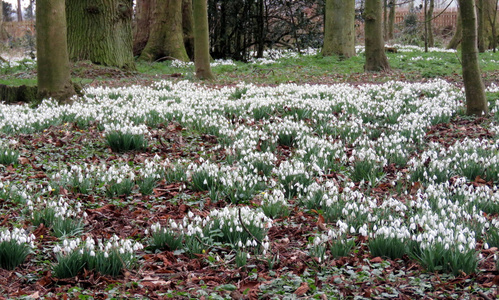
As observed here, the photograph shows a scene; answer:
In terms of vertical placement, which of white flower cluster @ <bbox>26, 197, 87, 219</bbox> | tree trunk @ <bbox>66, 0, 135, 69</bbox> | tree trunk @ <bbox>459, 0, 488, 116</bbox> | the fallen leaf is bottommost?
the fallen leaf

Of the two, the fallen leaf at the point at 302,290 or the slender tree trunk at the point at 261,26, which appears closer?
the fallen leaf at the point at 302,290

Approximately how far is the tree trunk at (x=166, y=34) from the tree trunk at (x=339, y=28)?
565 centimetres

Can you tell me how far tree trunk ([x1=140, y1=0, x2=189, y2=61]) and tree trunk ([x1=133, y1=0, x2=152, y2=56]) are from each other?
0.58 m

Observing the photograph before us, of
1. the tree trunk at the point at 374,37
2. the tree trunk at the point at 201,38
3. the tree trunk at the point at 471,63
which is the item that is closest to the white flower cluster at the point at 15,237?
the tree trunk at the point at 471,63

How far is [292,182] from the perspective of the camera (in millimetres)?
4863

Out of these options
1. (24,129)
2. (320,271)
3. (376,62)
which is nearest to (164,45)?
(376,62)

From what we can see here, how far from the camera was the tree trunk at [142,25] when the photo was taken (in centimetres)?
1942

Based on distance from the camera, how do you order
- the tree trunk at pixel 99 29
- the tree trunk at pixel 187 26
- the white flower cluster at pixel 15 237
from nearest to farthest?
the white flower cluster at pixel 15 237 < the tree trunk at pixel 99 29 < the tree trunk at pixel 187 26

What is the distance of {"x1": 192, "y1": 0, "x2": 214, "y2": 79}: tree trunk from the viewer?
11.3 m

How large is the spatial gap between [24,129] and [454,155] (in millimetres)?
5646

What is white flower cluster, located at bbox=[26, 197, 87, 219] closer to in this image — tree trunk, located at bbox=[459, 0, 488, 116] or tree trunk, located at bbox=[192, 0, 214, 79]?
tree trunk, located at bbox=[459, 0, 488, 116]

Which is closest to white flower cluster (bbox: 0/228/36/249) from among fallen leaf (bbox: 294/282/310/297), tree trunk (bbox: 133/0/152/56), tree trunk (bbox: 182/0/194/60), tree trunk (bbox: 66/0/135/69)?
fallen leaf (bbox: 294/282/310/297)

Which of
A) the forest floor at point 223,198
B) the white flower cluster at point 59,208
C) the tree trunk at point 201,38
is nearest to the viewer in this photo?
the forest floor at point 223,198

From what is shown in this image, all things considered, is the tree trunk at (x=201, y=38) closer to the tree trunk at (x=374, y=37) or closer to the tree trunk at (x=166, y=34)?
the tree trunk at (x=374, y=37)
